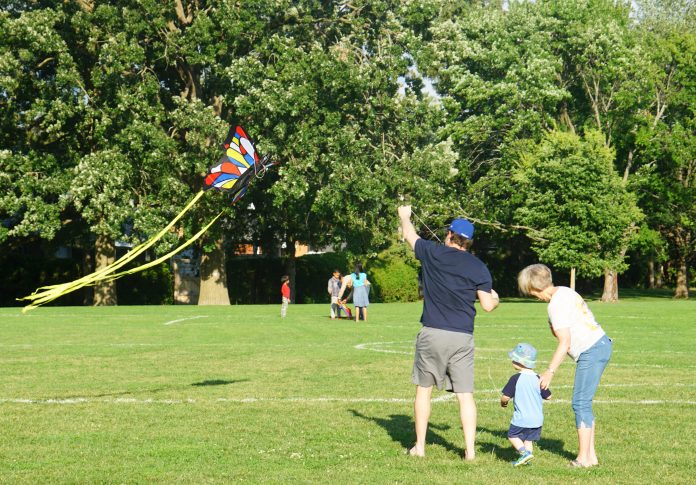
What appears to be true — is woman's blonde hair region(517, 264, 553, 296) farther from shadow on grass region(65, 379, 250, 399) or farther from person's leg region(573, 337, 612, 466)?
shadow on grass region(65, 379, 250, 399)

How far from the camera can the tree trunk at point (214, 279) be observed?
152ft

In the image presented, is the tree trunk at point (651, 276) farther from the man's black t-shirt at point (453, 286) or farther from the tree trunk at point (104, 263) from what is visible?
the man's black t-shirt at point (453, 286)

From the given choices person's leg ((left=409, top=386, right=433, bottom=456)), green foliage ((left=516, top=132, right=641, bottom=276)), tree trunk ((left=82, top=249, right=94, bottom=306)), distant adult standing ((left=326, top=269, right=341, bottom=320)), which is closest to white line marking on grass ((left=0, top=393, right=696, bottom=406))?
person's leg ((left=409, top=386, right=433, bottom=456))

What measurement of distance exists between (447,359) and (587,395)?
1226mm

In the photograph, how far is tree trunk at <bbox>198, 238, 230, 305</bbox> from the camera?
46406 mm

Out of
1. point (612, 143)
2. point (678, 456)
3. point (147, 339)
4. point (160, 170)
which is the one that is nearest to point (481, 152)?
point (612, 143)

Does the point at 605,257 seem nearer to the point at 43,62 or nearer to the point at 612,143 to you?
the point at 612,143

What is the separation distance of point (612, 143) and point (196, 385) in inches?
1900

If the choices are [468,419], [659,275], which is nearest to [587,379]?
[468,419]

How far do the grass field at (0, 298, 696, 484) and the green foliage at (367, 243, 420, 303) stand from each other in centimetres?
3187

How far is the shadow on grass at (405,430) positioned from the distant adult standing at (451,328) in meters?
0.60

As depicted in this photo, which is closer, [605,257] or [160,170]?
[160,170]

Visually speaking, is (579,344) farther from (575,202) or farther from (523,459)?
(575,202)

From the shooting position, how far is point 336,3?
47.2 metres
